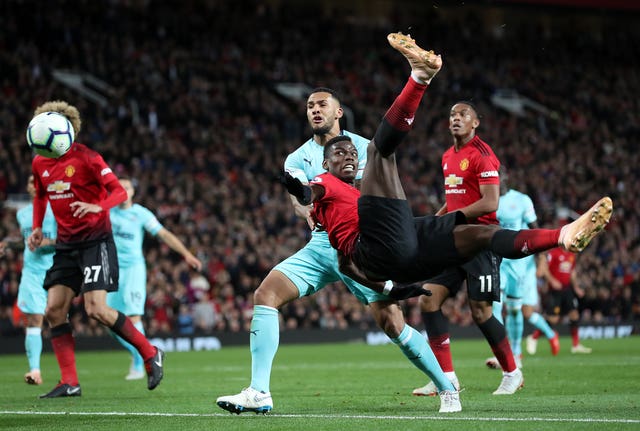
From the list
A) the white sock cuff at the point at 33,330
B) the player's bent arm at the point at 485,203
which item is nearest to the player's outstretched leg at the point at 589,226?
the player's bent arm at the point at 485,203

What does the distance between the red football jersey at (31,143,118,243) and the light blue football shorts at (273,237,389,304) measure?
2748 millimetres

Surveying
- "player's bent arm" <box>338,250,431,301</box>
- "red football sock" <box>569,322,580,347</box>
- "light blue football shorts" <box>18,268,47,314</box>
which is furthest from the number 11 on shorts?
"red football sock" <box>569,322,580,347</box>

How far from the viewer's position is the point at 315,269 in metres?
8.18

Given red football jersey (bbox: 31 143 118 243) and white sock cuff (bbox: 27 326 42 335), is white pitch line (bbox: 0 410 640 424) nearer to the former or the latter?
red football jersey (bbox: 31 143 118 243)

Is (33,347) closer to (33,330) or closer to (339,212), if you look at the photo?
(33,330)

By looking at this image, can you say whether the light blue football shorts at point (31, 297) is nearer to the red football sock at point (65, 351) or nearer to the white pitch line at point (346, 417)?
the red football sock at point (65, 351)

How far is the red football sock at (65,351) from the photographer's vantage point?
10.6 m

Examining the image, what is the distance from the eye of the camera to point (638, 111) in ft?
129

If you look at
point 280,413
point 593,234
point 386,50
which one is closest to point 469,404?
point 280,413

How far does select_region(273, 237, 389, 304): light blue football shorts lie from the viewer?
26.4 ft

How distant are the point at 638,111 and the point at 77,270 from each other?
1296 inches

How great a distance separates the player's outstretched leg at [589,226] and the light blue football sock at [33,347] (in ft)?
25.9

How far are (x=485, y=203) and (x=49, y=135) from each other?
13.4ft

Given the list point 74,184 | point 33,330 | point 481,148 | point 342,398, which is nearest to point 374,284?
point 342,398
